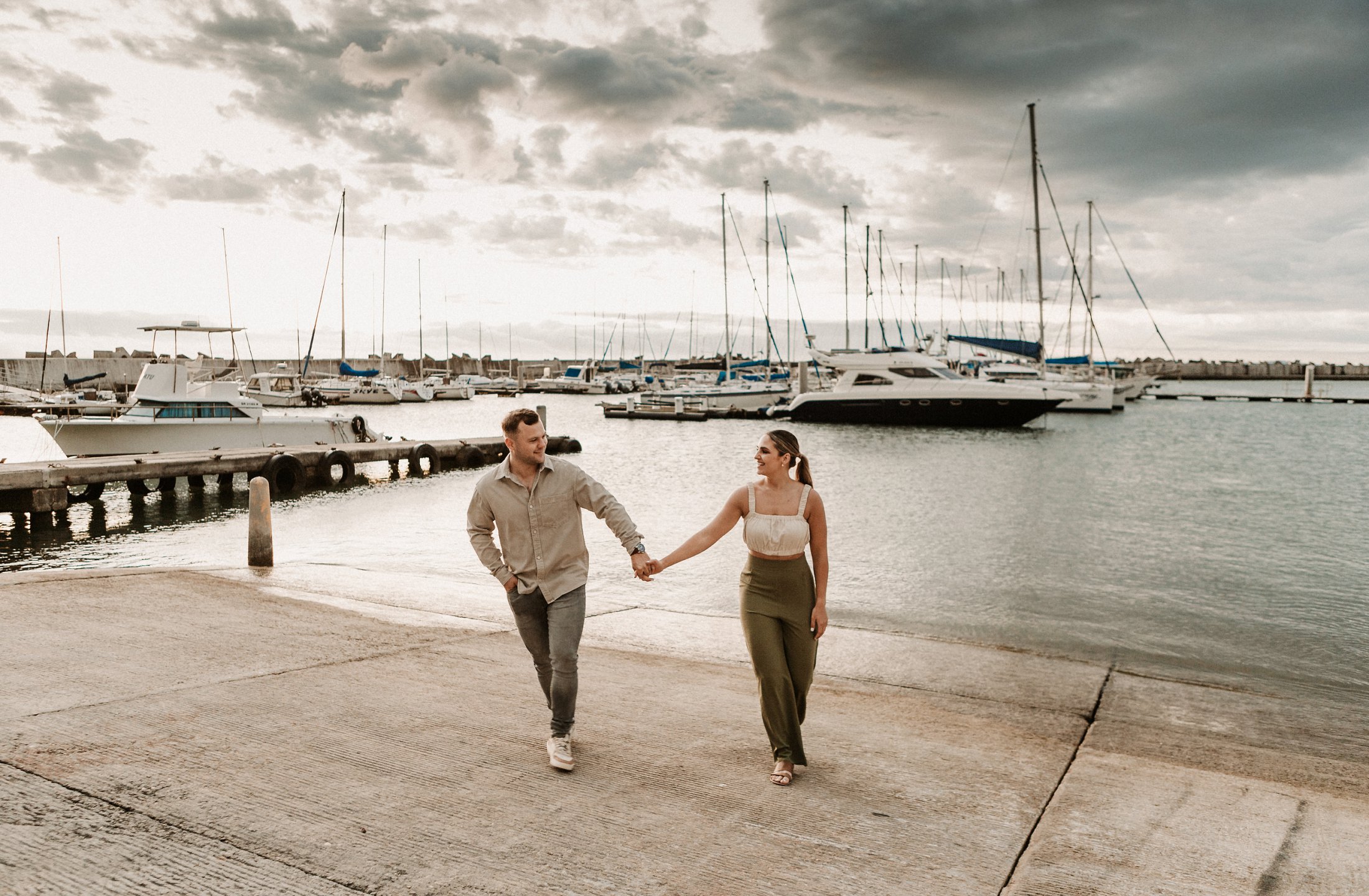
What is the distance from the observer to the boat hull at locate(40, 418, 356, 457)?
93.8ft

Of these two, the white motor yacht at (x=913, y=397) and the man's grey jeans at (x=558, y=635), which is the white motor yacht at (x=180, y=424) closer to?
the man's grey jeans at (x=558, y=635)

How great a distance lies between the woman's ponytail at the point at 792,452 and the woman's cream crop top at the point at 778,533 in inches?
2.7

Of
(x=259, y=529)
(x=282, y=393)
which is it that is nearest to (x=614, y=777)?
(x=259, y=529)

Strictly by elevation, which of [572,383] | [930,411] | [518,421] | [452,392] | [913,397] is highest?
[572,383]

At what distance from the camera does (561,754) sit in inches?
180

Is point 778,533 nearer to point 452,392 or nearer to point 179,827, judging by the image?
point 179,827

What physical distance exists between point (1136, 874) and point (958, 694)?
3370 millimetres

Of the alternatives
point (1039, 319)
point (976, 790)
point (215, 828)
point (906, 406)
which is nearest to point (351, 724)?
point (215, 828)

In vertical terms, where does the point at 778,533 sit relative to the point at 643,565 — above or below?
above

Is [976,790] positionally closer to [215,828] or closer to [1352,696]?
[215,828]

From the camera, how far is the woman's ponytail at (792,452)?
4.40 metres

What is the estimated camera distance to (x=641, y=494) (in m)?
27.4

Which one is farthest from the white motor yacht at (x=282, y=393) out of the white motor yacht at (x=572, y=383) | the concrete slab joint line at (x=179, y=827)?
the concrete slab joint line at (x=179, y=827)

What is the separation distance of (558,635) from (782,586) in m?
1.16
